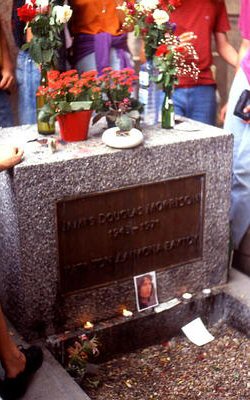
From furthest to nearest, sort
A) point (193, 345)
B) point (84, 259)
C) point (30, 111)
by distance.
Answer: point (30, 111) → point (193, 345) → point (84, 259)

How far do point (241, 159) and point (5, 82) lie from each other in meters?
1.57

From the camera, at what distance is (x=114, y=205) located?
3.11 metres

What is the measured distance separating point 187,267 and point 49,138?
1.01 meters

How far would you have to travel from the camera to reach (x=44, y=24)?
3086 millimetres

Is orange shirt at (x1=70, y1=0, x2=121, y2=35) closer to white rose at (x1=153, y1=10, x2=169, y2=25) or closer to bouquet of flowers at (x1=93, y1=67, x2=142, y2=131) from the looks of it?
white rose at (x1=153, y1=10, x2=169, y2=25)

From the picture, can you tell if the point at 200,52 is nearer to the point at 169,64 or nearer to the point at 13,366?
the point at 169,64

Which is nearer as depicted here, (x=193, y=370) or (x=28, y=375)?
(x=28, y=375)

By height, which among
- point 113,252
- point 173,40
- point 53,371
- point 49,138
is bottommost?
point 53,371

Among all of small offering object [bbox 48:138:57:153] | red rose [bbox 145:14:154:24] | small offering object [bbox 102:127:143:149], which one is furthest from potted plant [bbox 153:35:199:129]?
small offering object [bbox 48:138:57:153]

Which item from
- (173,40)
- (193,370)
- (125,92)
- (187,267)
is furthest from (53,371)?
(173,40)

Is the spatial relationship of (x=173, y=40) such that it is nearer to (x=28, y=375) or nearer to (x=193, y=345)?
(x=193, y=345)

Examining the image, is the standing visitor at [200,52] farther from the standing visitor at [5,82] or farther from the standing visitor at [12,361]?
the standing visitor at [12,361]

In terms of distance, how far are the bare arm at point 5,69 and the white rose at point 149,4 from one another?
1.26m

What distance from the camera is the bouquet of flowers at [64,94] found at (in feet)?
9.88
